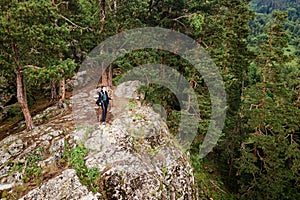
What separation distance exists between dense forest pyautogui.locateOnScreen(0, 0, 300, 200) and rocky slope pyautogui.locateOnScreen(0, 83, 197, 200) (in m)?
1.88

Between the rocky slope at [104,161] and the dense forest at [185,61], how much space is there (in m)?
1.88

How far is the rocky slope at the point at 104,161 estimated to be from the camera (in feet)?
31.1

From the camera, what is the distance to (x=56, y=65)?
1201 cm

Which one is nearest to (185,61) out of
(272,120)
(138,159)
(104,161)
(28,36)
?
(138,159)

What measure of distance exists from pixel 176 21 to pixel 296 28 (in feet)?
383

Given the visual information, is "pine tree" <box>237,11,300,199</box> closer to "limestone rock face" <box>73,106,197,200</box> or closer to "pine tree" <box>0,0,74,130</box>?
"limestone rock face" <box>73,106,197,200</box>

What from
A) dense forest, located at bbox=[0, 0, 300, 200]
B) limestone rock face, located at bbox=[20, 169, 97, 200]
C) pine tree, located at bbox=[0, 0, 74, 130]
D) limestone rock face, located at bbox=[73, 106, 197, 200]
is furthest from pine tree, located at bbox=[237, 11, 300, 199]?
limestone rock face, located at bbox=[20, 169, 97, 200]

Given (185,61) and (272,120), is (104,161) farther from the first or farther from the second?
(272,120)

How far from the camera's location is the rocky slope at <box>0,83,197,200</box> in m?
9.48

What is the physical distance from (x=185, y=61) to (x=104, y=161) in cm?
918

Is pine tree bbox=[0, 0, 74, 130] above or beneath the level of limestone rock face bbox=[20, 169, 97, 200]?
above

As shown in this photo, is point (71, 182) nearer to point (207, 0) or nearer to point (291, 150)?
point (207, 0)

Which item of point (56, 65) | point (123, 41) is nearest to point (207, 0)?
point (123, 41)

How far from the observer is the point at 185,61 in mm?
17000
